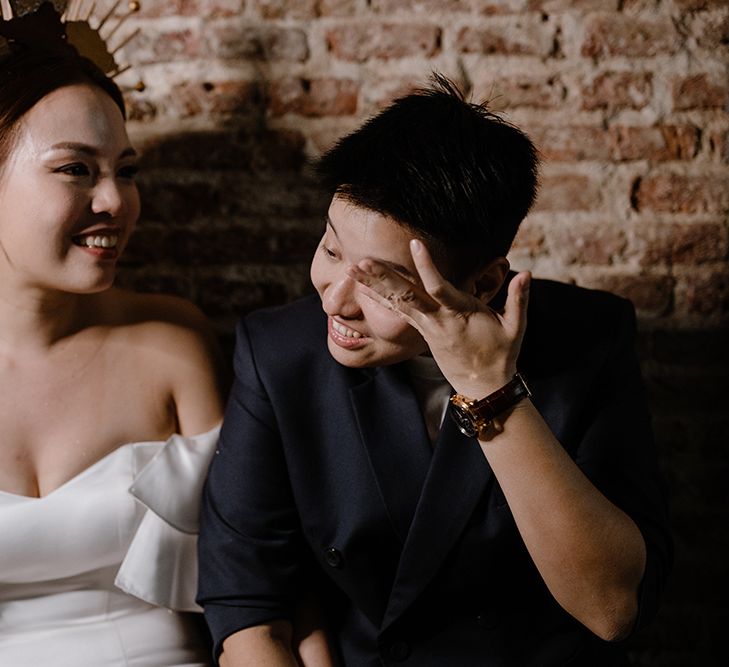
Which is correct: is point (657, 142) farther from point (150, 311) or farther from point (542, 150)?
point (150, 311)

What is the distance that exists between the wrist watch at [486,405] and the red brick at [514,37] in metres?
0.87

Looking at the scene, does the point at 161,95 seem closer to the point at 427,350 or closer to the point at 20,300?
the point at 20,300

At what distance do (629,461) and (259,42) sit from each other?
115 centimetres

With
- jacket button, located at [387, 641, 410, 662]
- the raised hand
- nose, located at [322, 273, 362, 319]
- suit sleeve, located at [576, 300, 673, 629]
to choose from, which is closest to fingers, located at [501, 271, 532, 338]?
the raised hand

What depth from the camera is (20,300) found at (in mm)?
1590

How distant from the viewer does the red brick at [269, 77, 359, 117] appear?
183 cm

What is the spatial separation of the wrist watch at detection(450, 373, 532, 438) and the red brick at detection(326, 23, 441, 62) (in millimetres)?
886

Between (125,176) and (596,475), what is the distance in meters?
1.01

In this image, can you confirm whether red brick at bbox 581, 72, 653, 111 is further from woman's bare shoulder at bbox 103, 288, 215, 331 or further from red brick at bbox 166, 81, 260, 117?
woman's bare shoulder at bbox 103, 288, 215, 331

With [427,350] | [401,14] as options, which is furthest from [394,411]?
[401,14]

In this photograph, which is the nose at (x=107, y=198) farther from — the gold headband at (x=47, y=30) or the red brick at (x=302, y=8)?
Answer: the red brick at (x=302, y=8)

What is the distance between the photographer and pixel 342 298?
128 centimetres

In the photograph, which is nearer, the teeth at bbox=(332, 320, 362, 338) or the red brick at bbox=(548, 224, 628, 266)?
the teeth at bbox=(332, 320, 362, 338)

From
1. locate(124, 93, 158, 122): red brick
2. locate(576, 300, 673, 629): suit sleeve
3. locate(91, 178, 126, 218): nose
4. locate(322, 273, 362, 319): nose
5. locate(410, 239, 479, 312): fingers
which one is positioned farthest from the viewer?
locate(124, 93, 158, 122): red brick
